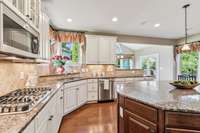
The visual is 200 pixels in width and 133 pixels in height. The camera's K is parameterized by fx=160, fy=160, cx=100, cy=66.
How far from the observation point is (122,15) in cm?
454

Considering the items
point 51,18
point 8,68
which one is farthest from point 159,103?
point 51,18

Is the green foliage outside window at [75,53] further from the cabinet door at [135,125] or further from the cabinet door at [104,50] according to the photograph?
the cabinet door at [135,125]

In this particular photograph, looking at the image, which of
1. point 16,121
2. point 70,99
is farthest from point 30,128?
point 70,99

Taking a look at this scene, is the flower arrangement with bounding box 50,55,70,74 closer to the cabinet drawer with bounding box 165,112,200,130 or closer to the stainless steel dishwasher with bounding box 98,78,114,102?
the stainless steel dishwasher with bounding box 98,78,114,102

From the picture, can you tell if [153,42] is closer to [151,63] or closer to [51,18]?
[151,63]

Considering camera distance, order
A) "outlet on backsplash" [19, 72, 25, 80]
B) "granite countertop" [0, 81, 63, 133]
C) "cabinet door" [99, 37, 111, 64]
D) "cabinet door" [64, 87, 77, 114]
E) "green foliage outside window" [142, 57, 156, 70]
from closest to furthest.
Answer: "granite countertop" [0, 81, 63, 133], "outlet on backsplash" [19, 72, 25, 80], "cabinet door" [64, 87, 77, 114], "cabinet door" [99, 37, 111, 64], "green foliage outside window" [142, 57, 156, 70]

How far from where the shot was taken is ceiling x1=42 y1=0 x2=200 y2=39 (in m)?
3.85

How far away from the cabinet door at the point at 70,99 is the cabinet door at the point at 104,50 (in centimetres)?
198

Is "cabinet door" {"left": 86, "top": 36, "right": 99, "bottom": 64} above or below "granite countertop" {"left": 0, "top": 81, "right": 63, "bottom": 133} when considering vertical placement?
above

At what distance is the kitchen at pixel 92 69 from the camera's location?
4.57 feet

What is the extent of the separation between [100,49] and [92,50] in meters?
0.31

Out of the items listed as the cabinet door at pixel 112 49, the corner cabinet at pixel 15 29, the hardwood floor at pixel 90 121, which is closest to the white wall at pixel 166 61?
the cabinet door at pixel 112 49

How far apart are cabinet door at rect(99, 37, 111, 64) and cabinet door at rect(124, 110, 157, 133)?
3990 millimetres

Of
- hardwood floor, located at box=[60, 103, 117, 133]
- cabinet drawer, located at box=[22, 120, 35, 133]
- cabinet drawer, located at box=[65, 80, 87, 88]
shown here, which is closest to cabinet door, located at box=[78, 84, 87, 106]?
cabinet drawer, located at box=[65, 80, 87, 88]
